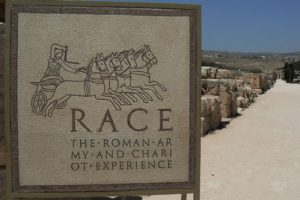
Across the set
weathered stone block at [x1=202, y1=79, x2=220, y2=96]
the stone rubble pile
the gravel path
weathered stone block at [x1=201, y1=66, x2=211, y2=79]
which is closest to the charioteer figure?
the gravel path

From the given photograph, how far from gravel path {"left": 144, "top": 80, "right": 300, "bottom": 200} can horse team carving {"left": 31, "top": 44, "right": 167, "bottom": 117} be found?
99.6 inches

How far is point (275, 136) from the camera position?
1041 cm

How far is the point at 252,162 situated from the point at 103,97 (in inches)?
195

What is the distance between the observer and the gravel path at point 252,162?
5.98 meters

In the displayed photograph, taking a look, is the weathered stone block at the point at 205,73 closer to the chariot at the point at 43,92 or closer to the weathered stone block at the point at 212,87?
the weathered stone block at the point at 212,87

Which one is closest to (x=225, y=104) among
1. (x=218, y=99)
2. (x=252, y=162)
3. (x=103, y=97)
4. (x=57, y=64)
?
(x=218, y=99)

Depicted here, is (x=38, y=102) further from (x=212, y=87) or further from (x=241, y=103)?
(x=241, y=103)

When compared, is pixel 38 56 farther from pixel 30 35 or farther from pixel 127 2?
pixel 127 2

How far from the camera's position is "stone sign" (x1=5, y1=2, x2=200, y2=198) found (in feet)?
10.9

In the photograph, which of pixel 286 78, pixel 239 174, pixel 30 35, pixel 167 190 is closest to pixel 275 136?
pixel 239 174

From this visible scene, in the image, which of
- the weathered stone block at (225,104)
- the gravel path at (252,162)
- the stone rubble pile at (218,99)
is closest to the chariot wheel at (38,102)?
the gravel path at (252,162)

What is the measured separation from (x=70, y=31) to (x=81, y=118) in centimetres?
65

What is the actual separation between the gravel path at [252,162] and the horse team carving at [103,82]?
2531 mm

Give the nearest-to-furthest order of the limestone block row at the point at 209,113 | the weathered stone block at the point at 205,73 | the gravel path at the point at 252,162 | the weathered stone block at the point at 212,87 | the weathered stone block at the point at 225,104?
the gravel path at the point at 252,162
the limestone block row at the point at 209,113
the weathered stone block at the point at 212,87
the weathered stone block at the point at 225,104
the weathered stone block at the point at 205,73
